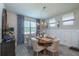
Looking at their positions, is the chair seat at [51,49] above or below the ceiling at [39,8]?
below

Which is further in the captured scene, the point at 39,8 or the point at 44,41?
the point at 44,41

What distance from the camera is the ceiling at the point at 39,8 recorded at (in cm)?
248

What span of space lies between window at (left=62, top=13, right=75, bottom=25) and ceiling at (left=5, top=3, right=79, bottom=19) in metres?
0.13

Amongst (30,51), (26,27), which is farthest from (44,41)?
(26,27)

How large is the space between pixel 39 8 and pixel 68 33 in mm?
957

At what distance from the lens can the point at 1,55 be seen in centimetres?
232

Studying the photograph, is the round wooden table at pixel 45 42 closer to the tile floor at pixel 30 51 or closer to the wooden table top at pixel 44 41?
the wooden table top at pixel 44 41

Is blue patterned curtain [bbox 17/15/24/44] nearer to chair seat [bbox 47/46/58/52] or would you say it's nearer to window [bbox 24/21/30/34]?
window [bbox 24/21/30/34]

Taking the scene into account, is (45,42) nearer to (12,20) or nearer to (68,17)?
(68,17)

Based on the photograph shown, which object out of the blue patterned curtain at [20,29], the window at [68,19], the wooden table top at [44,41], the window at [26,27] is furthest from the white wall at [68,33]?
the blue patterned curtain at [20,29]

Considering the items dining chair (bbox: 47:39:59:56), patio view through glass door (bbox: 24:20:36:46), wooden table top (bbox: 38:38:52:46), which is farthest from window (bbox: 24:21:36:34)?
dining chair (bbox: 47:39:59:56)

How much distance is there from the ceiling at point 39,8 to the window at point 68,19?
131 mm

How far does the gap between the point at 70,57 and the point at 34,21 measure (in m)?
1.20

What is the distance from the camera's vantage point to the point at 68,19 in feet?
8.60
